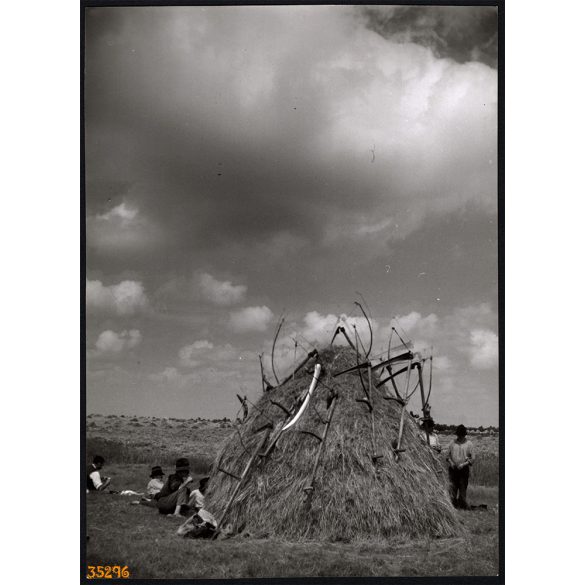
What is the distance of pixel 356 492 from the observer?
36.0ft

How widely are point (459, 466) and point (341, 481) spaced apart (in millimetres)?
2943

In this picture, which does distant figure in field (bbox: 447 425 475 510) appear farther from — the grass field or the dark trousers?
the grass field

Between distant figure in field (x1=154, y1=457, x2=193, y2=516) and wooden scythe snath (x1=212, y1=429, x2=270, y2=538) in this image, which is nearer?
wooden scythe snath (x1=212, y1=429, x2=270, y2=538)

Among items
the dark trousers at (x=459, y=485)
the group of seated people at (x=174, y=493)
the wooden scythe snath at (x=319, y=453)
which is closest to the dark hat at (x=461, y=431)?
the dark trousers at (x=459, y=485)

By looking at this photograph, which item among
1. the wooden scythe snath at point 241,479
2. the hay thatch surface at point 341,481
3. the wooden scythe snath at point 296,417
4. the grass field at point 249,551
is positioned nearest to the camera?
the grass field at point 249,551

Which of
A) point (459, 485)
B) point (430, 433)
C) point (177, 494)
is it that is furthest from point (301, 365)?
point (459, 485)

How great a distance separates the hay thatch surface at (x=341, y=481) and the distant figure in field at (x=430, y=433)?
36 cm

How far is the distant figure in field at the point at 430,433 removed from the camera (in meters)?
13.0

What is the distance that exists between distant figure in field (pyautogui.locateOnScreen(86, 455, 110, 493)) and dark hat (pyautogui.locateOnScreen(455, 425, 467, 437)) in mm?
6265

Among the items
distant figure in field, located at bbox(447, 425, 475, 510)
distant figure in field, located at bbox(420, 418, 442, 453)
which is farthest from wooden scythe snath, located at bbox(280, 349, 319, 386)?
distant figure in field, located at bbox(447, 425, 475, 510)

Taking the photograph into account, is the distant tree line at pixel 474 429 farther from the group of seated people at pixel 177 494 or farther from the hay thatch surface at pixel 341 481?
the group of seated people at pixel 177 494

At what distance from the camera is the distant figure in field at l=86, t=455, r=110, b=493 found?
1196 cm

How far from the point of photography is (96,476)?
474 inches

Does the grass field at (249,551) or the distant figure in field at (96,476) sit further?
the distant figure in field at (96,476)
